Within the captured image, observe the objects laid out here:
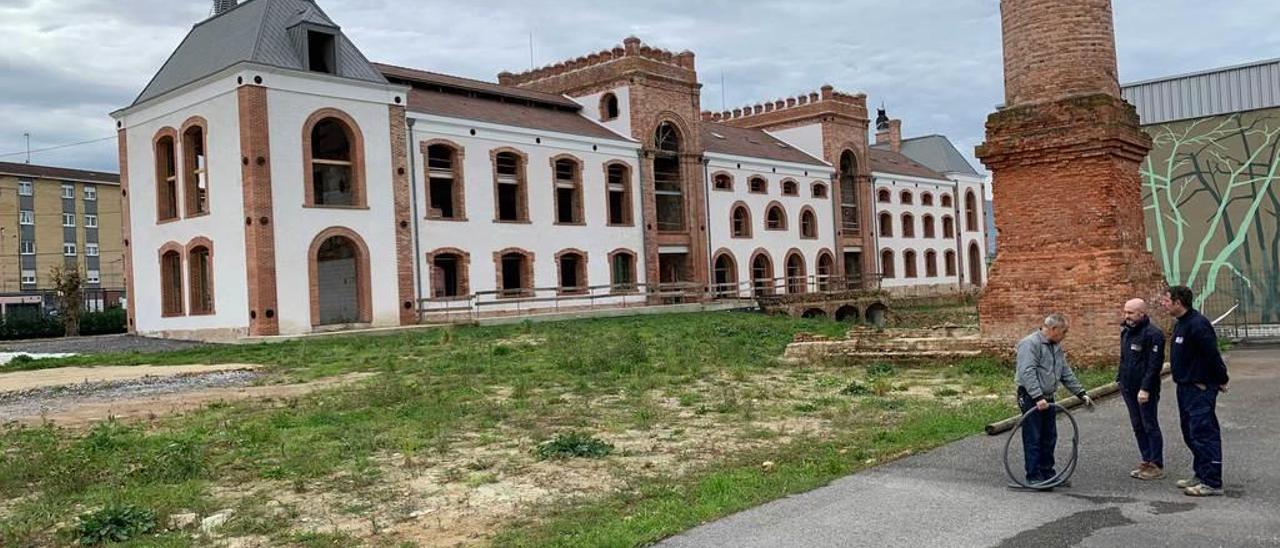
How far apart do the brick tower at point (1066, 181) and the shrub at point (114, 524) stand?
438 inches

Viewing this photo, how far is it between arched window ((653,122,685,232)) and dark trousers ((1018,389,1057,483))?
35.4 meters

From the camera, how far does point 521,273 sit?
35.8 metres

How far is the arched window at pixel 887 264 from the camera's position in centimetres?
5578

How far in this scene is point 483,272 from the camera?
34156 millimetres

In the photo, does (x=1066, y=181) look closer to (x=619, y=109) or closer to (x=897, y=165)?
(x=619, y=109)

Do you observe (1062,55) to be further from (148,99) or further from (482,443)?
(148,99)

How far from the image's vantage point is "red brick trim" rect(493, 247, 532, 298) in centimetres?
3462

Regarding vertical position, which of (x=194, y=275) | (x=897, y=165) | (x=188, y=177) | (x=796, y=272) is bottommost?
(x=796, y=272)

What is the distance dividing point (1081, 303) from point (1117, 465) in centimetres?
587

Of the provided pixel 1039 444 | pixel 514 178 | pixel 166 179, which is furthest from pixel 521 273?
pixel 1039 444

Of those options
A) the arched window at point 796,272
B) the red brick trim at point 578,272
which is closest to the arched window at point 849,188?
the arched window at point 796,272

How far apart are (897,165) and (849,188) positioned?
7534mm

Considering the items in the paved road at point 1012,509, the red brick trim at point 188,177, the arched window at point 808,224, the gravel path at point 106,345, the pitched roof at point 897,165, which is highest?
the pitched roof at point 897,165

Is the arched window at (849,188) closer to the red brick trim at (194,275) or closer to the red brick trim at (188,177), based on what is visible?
the red brick trim at (188,177)
